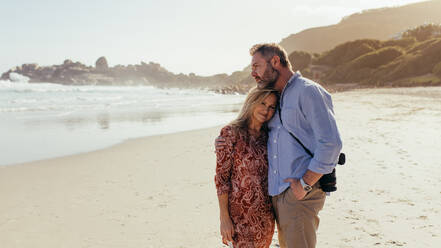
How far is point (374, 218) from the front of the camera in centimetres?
423

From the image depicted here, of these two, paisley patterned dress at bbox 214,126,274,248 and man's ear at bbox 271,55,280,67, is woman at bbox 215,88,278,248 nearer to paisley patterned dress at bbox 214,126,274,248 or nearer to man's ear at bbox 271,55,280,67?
paisley patterned dress at bbox 214,126,274,248

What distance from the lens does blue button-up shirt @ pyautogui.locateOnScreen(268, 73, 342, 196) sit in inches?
76.2

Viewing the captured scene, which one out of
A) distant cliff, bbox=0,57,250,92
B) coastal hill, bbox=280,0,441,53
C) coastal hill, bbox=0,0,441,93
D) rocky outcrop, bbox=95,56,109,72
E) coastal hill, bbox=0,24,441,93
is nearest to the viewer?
coastal hill, bbox=0,24,441,93

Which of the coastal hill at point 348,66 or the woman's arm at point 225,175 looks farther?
the coastal hill at point 348,66

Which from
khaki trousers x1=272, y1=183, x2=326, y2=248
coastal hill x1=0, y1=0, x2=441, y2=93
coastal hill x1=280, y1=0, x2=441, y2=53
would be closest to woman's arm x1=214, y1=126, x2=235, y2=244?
khaki trousers x1=272, y1=183, x2=326, y2=248

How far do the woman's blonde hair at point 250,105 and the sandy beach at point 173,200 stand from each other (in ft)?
7.09

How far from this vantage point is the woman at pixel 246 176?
2.18 m

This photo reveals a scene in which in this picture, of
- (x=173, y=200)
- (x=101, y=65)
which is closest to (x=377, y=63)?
(x=173, y=200)

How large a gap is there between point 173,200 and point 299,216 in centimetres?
336

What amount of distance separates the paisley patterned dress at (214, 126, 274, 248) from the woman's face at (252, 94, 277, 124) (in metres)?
0.14

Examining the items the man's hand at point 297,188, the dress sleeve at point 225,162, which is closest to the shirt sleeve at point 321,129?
the man's hand at point 297,188

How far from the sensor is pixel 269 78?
7.14 feet

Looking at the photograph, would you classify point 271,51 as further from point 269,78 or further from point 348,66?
point 348,66

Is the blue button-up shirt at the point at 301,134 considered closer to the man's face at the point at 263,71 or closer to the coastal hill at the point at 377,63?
the man's face at the point at 263,71
